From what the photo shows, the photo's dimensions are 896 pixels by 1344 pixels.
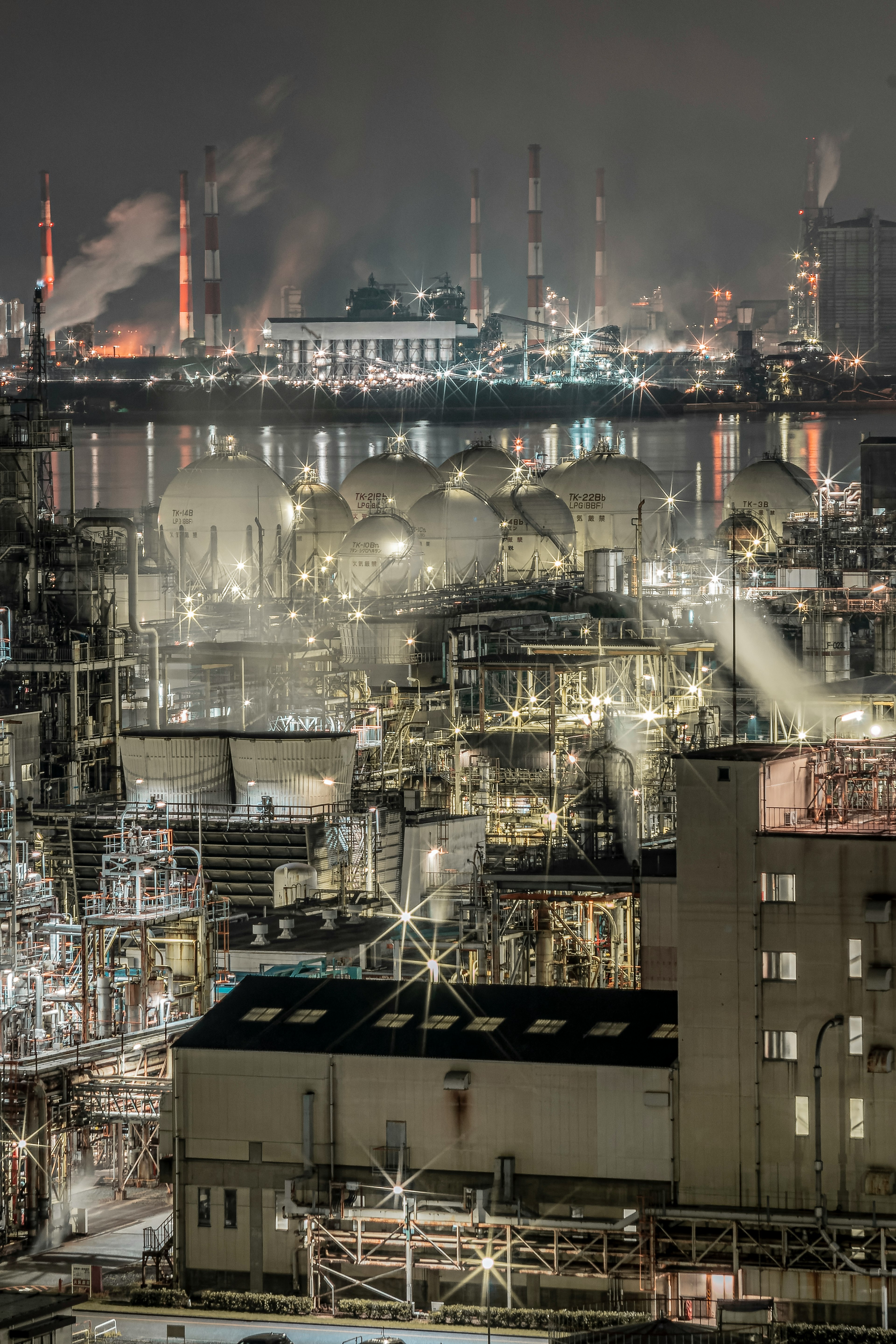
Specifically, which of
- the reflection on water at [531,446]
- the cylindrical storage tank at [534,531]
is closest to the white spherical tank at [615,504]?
the cylindrical storage tank at [534,531]

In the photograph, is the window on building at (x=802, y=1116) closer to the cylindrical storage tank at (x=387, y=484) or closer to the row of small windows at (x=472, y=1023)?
the row of small windows at (x=472, y=1023)

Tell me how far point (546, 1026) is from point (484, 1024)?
0.40 meters

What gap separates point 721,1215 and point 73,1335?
3749 mm

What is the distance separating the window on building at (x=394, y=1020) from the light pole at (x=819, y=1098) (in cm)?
267

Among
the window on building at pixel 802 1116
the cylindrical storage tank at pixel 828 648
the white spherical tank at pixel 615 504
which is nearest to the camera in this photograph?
the window on building at pixel 802 1116

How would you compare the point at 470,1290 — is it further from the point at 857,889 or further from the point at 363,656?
the point at 363,656

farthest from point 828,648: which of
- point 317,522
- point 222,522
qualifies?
point 317,522

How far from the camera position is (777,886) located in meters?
12.3

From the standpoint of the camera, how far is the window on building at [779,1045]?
12.2m

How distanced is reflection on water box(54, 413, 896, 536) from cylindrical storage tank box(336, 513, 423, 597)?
1521 inches

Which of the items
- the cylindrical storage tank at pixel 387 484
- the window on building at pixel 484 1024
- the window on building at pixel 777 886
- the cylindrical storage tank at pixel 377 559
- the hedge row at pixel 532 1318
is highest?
the cylindrical storage tank at pixel 387 484

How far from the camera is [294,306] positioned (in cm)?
18112

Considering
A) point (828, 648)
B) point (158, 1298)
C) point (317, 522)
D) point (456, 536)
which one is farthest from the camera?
point (317, 522)

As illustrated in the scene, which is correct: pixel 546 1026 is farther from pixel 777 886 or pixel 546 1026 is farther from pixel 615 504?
pixel 615 504
